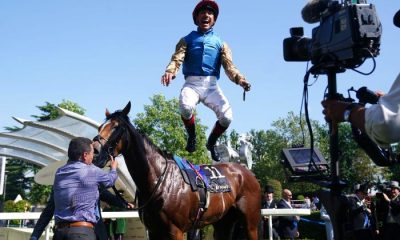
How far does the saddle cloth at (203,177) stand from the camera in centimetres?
632

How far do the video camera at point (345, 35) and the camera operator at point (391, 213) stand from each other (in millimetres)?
7227

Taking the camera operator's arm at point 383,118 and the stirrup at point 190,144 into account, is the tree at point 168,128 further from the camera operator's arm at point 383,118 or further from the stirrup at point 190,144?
the camera operator's arm at point 383,118

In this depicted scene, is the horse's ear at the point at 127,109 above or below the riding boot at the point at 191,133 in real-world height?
above

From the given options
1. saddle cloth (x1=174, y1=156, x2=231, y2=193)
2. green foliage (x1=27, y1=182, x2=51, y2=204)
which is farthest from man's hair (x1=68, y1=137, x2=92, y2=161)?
green foliage (x1=27, y1=182, x2=51, y2=204)

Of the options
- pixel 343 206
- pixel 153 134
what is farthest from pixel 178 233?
pixel 153 134

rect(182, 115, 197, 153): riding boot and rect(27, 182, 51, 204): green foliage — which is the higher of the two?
rect(182, 115, 197, 153): riding boot

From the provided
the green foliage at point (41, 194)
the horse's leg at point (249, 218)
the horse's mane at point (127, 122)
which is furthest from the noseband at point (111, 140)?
the green foliage at point (41, 194)

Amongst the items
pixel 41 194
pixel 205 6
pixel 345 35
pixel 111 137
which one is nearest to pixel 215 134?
pixel 205 6

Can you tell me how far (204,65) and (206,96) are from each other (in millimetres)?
445

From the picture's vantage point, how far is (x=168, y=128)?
39844mm

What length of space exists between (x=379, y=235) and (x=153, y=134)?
1238 inches

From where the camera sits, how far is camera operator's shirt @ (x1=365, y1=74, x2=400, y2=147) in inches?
92.8

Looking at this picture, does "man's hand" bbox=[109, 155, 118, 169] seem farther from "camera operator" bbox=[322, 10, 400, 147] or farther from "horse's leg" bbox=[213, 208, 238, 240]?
"camera operator" bbox=[322, 10, 400, 147]

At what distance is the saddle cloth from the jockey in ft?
2.31
